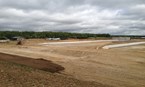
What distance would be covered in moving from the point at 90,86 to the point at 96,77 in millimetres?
3619

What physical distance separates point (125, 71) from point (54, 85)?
8.47 meters

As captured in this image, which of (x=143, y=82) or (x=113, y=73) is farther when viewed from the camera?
(x=113, y=73)

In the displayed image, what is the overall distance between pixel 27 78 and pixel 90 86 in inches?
127

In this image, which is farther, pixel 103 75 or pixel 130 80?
pixel 103 75

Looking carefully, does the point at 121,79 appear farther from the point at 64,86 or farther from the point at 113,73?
the point at 64,86

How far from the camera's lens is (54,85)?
1060cm

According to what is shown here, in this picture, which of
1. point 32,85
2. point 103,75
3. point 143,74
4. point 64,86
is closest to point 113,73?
point 103,75

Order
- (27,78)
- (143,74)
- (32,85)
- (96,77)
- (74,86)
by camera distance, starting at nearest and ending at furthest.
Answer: (32,85)
(74,86)
(27,78)
(96,77)
(143,74)

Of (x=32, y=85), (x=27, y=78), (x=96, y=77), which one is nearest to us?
(x=32, y=85)

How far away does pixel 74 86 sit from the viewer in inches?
427

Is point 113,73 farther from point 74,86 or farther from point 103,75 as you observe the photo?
point 74,86

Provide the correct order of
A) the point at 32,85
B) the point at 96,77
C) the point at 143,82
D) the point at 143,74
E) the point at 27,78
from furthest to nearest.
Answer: the point at 143,74 < the point at 96,77 < the point at 143,82 < the point at 27,78 < the point at 32,85

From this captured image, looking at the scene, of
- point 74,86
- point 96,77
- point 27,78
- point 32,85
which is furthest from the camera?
point 96,77

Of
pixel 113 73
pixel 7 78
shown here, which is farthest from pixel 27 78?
pixel 113 73
